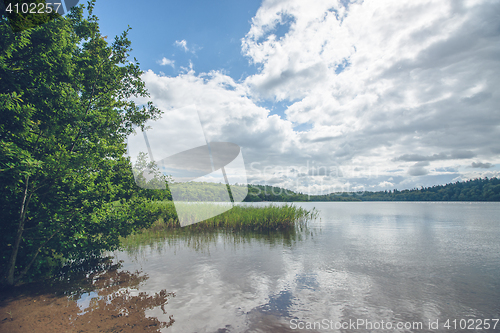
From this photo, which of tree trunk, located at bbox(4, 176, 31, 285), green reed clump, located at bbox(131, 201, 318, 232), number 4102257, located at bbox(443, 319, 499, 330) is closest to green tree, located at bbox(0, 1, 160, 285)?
tree trunk, located at bbox(4, 176, 31, 285)

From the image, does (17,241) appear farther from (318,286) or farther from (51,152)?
(318,286)

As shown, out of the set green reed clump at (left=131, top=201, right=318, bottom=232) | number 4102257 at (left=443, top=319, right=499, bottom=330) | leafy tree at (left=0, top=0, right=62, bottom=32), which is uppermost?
leafy tree at (left=0, top=0, right=62, bottom=32)

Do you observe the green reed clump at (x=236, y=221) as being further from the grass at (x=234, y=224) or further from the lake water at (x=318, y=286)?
the lake water at (x=318, y=286)

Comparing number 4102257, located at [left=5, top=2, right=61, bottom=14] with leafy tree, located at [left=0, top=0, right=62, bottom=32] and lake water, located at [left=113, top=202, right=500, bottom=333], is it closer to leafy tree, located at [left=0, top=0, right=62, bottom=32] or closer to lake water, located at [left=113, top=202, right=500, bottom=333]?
leafy tree, located at [left=0, top=0, right=62, bottom=32]

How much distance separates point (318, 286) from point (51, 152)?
27.0 ft

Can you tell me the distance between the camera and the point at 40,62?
19.7 feet

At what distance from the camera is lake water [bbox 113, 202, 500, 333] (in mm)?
5391

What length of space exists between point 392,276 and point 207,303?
21.5 ft

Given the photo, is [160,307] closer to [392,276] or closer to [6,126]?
[6,126]

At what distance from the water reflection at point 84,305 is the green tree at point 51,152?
803 millimetres

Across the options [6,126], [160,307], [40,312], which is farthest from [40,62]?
[160,307]

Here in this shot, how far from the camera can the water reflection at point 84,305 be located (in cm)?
484

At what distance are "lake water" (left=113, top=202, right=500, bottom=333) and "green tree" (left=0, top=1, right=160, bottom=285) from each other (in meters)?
2.76

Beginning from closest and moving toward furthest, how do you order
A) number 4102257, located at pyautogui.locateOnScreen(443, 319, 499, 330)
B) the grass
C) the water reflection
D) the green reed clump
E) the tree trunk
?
the water reflection → number 4102257, located at pyautogui.locateOnScreen(443, 319, 499, 330) → the tree trunk → the grass → the green reed clump
